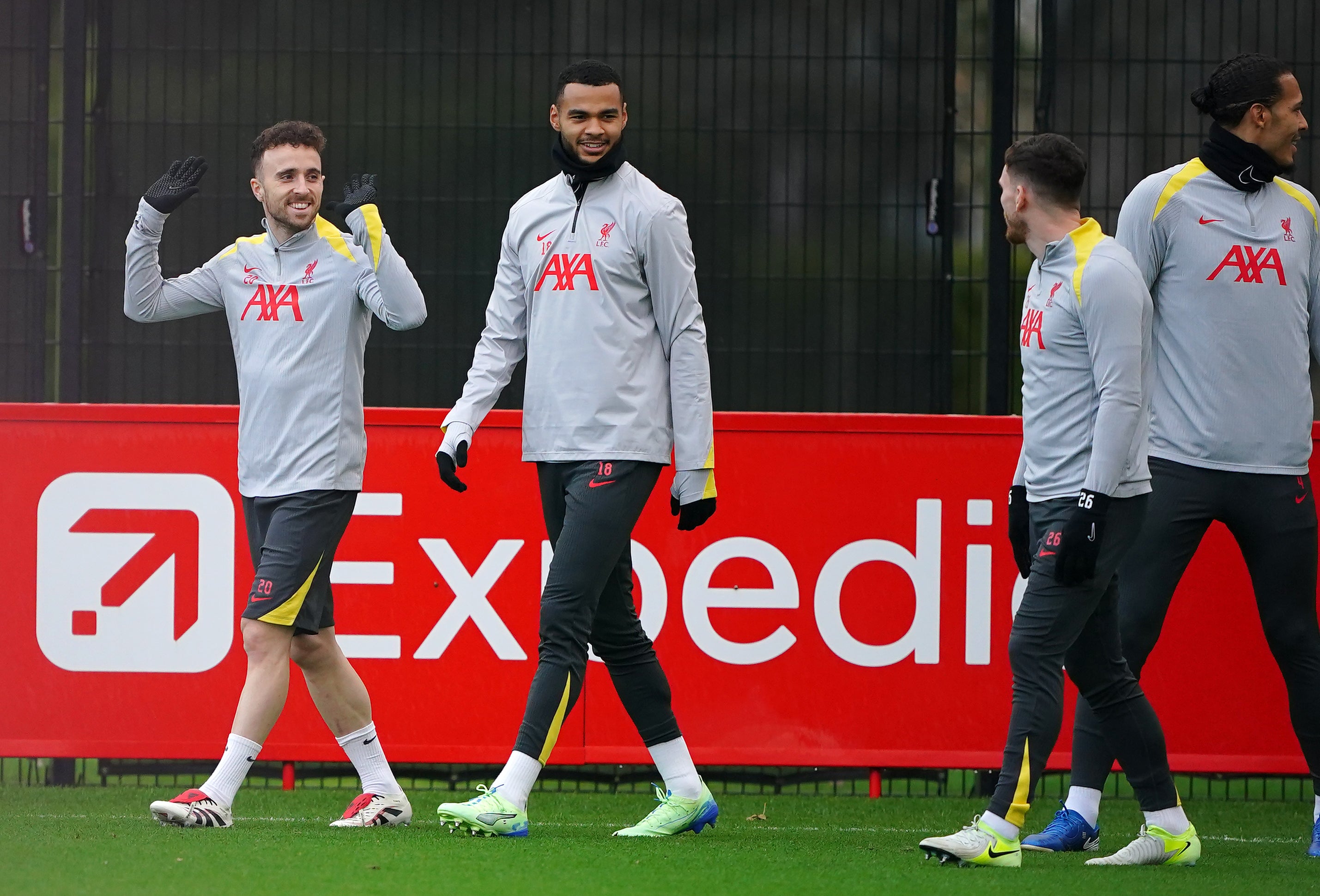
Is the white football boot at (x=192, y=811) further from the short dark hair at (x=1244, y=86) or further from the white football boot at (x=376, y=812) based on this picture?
the short dark hair at (x=1244, y=86)

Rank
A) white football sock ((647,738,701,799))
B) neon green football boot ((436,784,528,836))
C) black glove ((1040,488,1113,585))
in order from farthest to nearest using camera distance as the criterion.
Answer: white football sock ((647,738,701,799)) < neon green football boot ((436,784,528,836)) < black glove ((1040,488,1113,585))

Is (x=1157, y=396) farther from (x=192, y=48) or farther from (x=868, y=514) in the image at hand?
(x=192, y=48)

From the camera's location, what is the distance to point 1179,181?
4.85 metres

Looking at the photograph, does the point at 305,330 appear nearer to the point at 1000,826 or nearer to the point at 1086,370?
the point at 1086,370

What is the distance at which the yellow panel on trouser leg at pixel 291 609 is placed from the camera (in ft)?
16.1

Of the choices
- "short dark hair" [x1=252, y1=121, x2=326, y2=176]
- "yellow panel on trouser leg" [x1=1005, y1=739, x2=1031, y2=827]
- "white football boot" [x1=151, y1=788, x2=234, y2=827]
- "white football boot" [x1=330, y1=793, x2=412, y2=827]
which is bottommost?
"white football boot" [x1=330, y1=793, x2=412, y2=827]

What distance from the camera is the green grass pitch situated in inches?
158

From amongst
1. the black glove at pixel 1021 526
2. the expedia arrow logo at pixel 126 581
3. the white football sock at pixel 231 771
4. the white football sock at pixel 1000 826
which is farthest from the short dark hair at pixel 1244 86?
the expedia arrow logo at pixel 126 581

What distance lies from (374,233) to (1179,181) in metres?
2.33

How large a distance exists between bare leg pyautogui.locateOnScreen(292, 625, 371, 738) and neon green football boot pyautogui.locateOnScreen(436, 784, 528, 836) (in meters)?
0.66

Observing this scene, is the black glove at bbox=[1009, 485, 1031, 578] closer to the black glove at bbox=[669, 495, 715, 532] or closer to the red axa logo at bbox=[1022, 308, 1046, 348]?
the red axa logo at bbox=[1022, 308, 1046, 348]

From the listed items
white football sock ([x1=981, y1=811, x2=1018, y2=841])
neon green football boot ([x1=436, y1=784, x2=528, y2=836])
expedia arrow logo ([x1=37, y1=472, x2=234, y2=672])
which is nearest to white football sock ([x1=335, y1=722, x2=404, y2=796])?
neon green football boot ([x1=436, y1=784, x2=528, y2=836])

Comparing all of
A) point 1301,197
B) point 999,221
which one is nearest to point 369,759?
point 1301,197

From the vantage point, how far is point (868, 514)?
6141 mm
